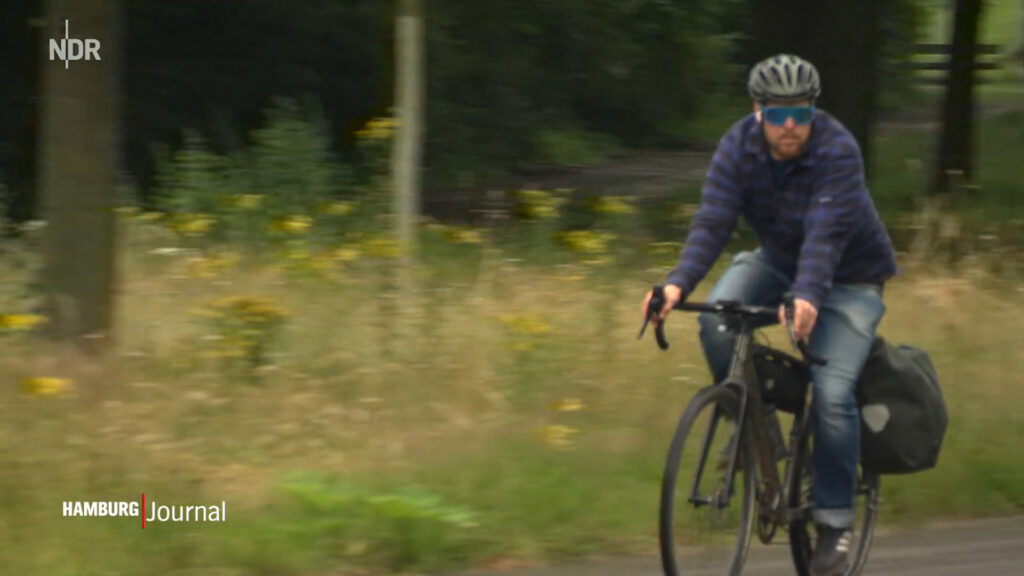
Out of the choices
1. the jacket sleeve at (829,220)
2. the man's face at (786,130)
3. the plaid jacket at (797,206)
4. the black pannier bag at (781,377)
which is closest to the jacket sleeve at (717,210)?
the plaid jacket at (797,206)

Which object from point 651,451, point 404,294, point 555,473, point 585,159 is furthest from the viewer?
point 585,159

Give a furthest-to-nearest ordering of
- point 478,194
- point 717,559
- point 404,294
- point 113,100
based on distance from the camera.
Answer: point 478,194
point 404,294
point 113,100
point 717,559

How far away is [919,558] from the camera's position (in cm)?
674

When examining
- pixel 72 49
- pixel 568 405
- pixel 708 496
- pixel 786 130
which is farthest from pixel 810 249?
pixel 72 49

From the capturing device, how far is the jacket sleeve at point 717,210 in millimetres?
5914

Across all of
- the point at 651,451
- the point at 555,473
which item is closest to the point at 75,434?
the point at 555,473

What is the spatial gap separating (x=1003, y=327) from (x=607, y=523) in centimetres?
357

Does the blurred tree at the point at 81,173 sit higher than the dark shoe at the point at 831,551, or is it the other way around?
the blurred tree at the point at 81,173

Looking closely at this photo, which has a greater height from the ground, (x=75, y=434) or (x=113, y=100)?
(x=113, y=100)

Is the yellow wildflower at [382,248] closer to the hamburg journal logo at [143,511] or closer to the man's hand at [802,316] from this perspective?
the hamburg journal logo at [143,511]

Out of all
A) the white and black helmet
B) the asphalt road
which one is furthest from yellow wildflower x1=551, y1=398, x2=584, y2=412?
the white and black helmet

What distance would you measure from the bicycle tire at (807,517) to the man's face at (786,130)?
93cm

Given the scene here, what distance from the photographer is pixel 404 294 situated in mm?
8656

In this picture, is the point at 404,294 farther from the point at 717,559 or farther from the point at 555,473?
the point at 717,559
